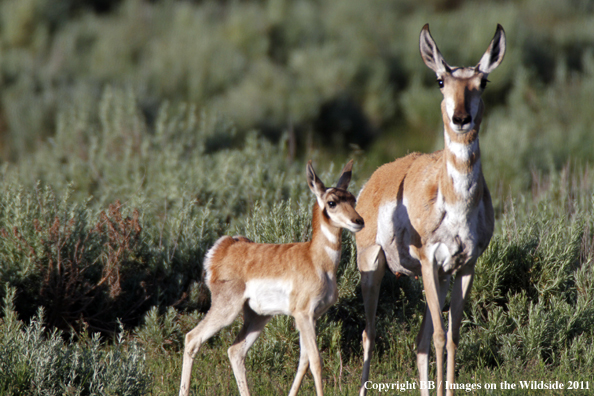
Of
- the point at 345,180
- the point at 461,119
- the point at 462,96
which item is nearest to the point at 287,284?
the point at 345,180

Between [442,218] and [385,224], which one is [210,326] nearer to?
[385,224]

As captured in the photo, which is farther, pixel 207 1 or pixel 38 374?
pixel 207 1

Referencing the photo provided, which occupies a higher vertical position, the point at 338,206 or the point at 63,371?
the point at 338,206

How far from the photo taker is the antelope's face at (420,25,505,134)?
4.34m

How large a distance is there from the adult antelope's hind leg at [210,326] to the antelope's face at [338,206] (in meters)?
0.97

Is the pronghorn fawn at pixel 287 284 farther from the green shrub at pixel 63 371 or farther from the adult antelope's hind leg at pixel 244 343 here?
the green shrub at pixel 63 371

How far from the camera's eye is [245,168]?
9.36 m

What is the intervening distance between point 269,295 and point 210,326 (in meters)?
0.51

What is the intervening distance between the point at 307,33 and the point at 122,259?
15.5m

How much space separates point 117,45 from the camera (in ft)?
66.4

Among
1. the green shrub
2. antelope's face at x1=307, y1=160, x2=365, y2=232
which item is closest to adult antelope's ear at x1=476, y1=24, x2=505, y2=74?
antelope's face at x1=307, y1=160, x2=365, y2=232

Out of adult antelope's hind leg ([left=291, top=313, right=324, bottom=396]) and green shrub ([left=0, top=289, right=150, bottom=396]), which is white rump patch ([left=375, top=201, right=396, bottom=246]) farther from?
green shrub ([left=0, top=289, right=150, bottom=396])

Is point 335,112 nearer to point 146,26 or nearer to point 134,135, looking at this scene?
point 134,135

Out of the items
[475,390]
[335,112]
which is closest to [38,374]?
[475,390]
